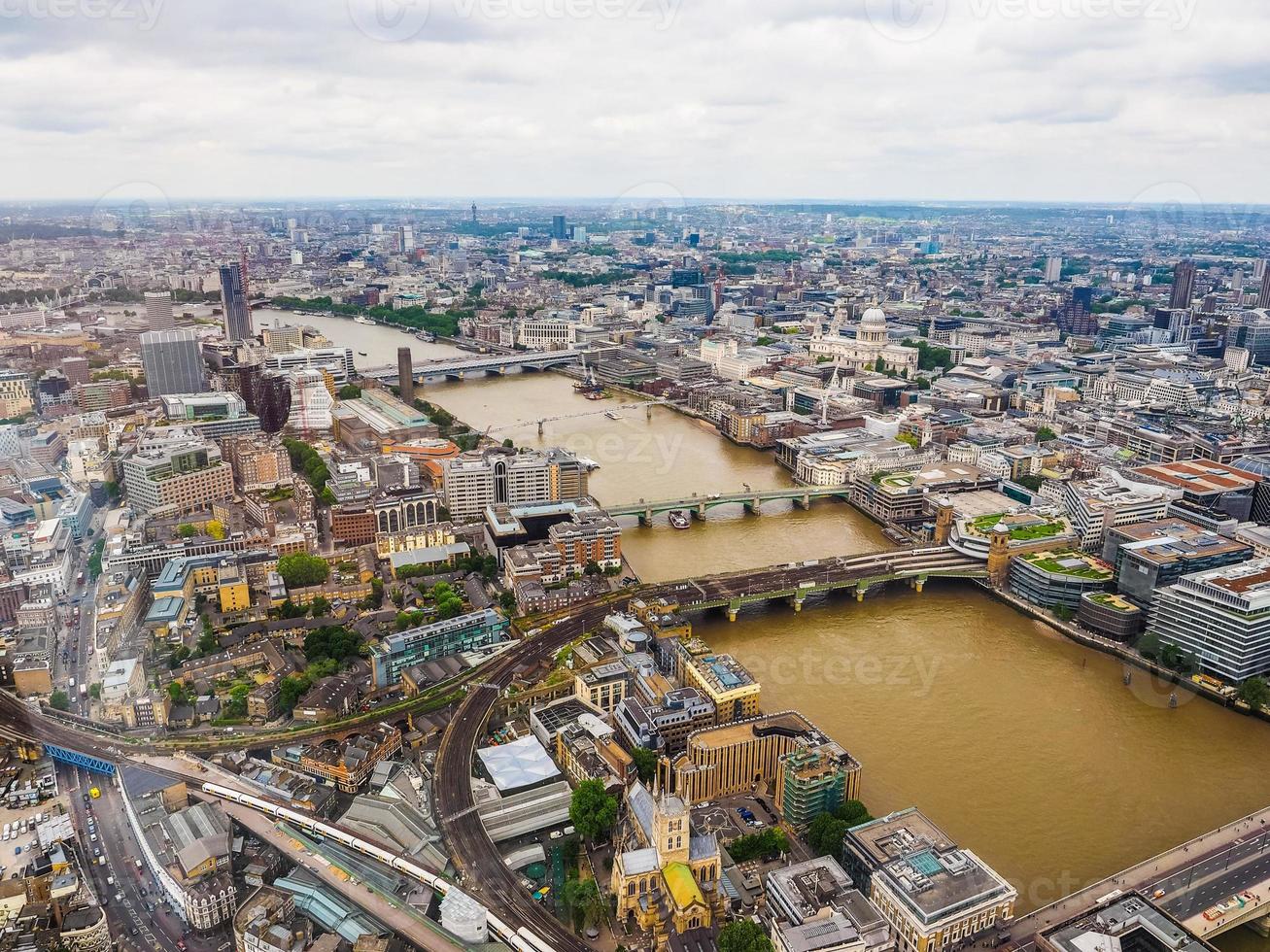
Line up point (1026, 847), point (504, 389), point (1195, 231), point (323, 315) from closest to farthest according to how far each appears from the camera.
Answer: point (1026, 847), point (504, 389), point (323, 315), point (1195, 231)

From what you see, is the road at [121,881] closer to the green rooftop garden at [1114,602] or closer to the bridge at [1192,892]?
the bridge at [1192,892]

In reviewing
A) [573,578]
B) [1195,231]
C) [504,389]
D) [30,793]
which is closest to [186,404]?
[504,389]

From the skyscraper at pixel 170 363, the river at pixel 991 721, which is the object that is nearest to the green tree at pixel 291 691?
the river at pixel 991 721

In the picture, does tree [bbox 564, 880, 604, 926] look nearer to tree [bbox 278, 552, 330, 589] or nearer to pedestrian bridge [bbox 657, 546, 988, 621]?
pedestrian bridge [bbox 657, 546, 988, 621]

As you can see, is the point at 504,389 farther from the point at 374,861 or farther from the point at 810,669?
the point at 374,861

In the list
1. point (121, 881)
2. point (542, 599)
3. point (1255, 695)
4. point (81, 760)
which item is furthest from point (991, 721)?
point (81, 760)

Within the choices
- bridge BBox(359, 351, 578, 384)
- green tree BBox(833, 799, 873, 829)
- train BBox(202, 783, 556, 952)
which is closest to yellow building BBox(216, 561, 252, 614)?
train BBox(202, 783, 556, 952)

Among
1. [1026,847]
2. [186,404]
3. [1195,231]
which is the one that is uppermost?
[1195,231]
